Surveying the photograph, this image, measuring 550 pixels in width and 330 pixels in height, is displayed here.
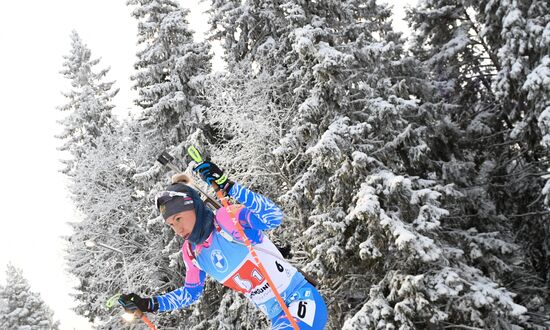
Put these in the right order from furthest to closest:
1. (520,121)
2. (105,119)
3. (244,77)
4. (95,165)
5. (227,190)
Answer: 1. (105,119)
2. (95,165)
3. (244,77)
4. (520,121)
5. (227,190)

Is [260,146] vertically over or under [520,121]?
under

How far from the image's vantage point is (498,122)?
732 inches

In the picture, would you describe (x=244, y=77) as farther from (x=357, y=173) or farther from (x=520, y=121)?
(x=520, y=121)

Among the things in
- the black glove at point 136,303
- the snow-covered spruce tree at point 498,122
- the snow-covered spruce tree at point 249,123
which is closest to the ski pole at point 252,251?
the black glove at point 136,303

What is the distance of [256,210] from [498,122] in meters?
17.0

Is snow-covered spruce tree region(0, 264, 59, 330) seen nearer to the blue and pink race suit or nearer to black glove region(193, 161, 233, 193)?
the blue and pink race suit

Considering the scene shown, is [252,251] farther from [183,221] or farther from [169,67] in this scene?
[169,67]

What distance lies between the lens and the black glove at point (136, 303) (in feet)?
14.9

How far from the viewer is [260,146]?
55.3ft

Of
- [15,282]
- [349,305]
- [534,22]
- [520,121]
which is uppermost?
[534,22]

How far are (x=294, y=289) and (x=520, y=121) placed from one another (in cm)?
1432

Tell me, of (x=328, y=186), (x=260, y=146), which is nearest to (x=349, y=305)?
(x=328, y=186)

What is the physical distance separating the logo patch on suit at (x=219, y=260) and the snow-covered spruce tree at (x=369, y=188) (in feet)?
24.7

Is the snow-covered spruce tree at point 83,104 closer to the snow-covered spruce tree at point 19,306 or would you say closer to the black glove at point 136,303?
the snow-covered spruce tree at point 19,306
